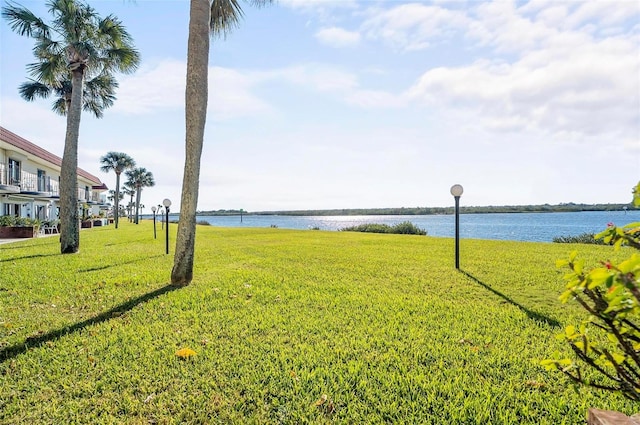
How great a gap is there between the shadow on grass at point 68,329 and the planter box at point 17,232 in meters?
19.8

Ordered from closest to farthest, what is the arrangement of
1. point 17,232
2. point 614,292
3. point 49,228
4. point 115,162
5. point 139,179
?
point 614,292
point 17,232
point 49,228
point 115,162
point 139,179

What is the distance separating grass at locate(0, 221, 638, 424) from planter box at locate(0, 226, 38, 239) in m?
16.6

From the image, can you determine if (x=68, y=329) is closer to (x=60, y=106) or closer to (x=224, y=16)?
(x=224, y=16)

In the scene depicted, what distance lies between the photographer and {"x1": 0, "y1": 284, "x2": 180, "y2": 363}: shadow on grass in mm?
3674

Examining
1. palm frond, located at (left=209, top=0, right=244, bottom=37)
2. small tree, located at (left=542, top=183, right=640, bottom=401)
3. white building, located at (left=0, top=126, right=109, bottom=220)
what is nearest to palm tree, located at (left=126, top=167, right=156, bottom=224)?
white building, located at (left=0, top=126, right=109, bottom=220)

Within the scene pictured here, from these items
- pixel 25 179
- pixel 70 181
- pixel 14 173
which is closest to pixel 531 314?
pixel 70 181

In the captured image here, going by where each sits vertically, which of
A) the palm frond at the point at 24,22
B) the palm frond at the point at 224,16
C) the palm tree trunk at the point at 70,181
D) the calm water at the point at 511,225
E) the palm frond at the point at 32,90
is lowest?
the calm water at the point at 511,225

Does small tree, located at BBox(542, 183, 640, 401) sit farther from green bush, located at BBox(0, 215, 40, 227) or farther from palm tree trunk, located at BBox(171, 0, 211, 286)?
green bush, located at BBox(0, 215, 40, 227)

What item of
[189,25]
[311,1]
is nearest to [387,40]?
[311,1]

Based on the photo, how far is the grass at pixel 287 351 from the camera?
2600mm

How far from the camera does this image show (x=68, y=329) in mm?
4348

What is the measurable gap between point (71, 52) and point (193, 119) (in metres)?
9.94

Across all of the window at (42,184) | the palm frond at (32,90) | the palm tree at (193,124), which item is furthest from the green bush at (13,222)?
the palm tree at (193,124)

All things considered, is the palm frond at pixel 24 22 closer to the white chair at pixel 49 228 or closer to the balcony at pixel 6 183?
the balcony at pixel 6 183
